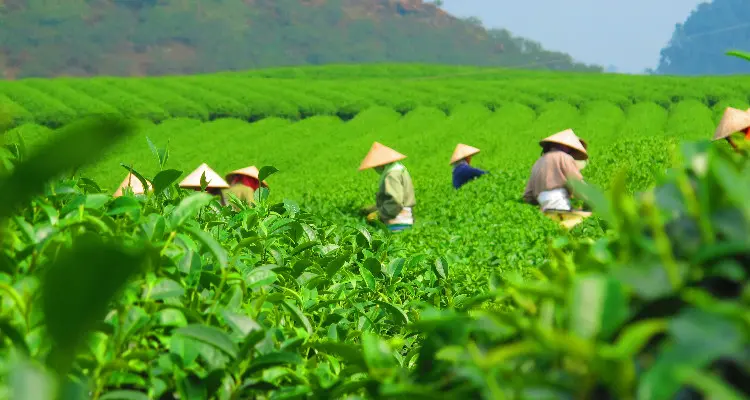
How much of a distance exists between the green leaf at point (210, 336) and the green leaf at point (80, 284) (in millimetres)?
514

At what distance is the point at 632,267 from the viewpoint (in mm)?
761

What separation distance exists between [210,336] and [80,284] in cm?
56

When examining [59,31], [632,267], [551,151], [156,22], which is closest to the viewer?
[632,267]

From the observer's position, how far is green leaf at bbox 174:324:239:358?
107 cm

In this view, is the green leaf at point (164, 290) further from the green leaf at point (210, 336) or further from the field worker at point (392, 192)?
the field worker at point (392, 192)

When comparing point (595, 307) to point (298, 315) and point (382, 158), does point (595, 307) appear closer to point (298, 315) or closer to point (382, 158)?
point (298, 315)

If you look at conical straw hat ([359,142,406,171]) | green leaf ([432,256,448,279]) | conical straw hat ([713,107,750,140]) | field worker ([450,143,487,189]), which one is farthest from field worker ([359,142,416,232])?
green leaf ([432,256,448,279])

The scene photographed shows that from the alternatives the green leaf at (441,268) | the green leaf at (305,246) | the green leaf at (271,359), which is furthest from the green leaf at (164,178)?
the green leaf at (441,268)

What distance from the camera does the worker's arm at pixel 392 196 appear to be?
8.14m

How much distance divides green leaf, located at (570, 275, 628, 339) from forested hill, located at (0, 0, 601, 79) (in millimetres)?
98689

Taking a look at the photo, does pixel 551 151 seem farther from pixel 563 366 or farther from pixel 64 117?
pixel 64 117

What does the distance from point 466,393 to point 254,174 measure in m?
7.38

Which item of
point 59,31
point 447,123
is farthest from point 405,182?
point 59,31

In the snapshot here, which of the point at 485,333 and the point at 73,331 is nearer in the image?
the point at 73,331
